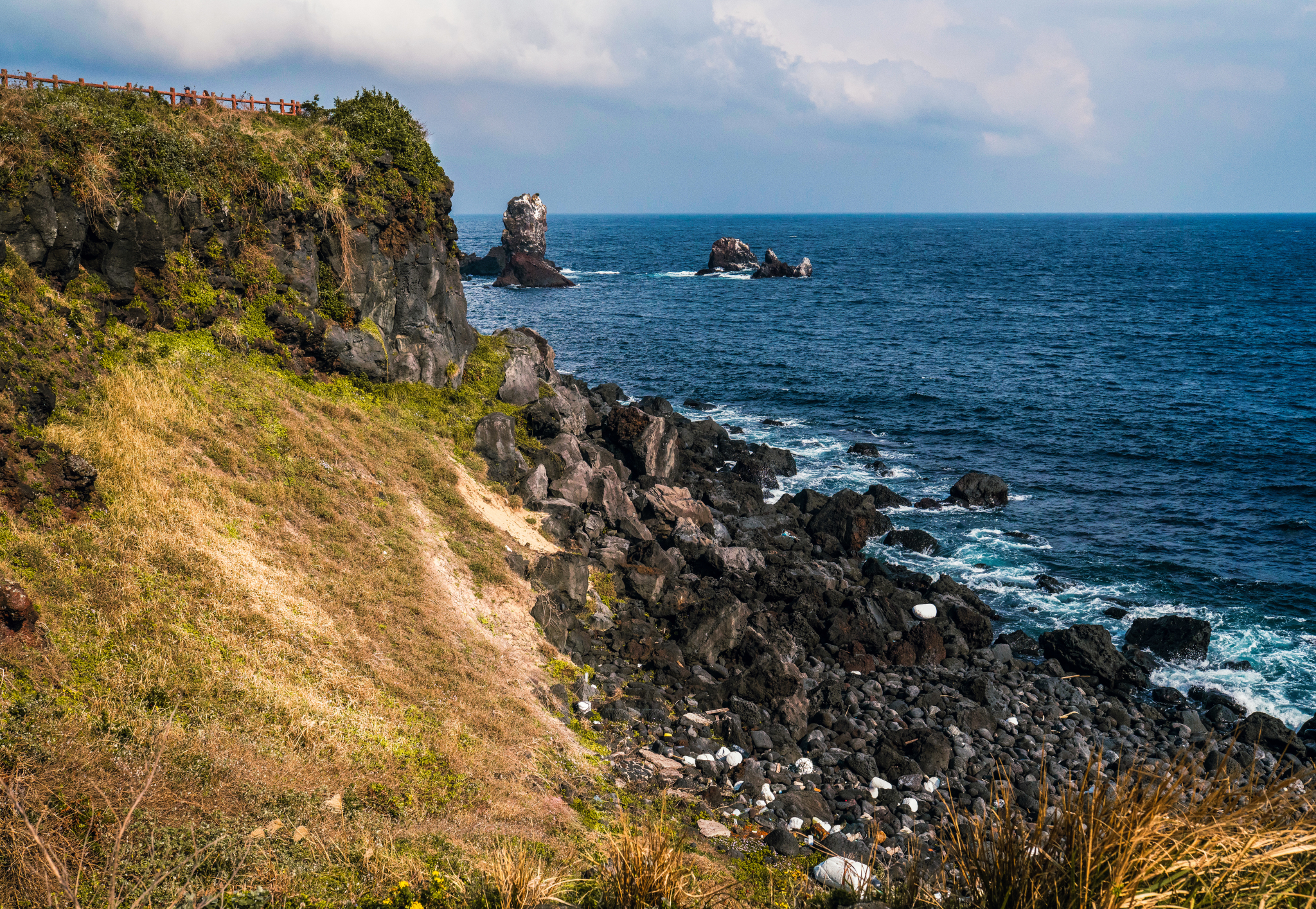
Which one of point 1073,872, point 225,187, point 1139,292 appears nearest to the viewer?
point 1073,872

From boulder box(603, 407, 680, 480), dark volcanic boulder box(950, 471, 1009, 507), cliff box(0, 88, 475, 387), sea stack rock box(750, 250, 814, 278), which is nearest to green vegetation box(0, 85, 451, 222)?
cliff box(0, 88, 475, 387)

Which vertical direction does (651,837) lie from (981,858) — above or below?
below

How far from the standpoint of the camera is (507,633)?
17.6 metres

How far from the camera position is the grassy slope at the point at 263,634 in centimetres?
891

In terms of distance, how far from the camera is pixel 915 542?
30.4 metres

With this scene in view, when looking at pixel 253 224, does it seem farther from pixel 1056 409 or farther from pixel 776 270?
pixel 776 270

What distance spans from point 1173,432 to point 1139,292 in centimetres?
6410

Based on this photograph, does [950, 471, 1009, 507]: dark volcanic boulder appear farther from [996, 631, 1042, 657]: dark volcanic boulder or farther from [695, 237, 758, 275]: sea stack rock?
[695, 237, 758, 275]: sea stack rock

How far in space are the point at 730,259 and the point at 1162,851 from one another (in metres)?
125

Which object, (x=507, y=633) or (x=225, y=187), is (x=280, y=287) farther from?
(x=507, y=633)

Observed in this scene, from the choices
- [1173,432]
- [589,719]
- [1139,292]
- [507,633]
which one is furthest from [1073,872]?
[1139,292]

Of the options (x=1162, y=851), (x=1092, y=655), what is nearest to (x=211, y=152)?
(x=1162, y=851)

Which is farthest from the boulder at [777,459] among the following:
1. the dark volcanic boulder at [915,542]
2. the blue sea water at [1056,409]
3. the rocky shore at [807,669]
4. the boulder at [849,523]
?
the dark volcanic boulder at [915,542]

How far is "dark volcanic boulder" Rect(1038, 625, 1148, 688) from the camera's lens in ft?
74.5
